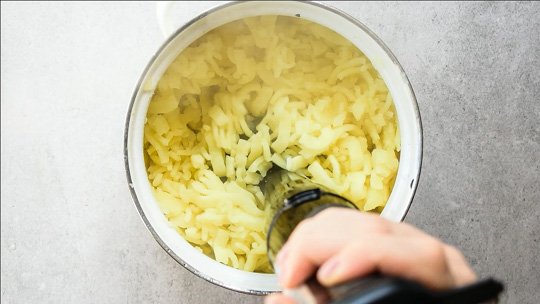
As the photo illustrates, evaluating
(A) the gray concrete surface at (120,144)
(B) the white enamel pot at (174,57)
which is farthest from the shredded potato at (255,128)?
(A) the gray concrete surface at (120,144)


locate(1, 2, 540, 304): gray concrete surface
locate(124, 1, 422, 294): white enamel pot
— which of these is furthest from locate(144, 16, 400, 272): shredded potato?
locate(1, 2, 540, 304): gray concrete surface

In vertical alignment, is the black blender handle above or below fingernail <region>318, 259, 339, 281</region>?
above

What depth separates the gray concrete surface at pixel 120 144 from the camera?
740 mm

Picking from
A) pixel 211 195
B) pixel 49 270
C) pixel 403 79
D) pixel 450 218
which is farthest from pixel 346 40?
pixel 49 270

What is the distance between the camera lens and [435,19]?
2.49 feet

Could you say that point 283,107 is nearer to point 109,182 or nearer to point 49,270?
point 109,182

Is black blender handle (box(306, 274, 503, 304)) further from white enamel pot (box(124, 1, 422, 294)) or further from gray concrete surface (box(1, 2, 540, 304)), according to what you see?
gray concrete surface (box(1, 2, 540, 304))

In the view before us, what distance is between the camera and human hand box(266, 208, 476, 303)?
1.21ft

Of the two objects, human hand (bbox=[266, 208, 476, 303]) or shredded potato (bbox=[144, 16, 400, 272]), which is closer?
human hand (bbox=[266, 208, 476, 303])

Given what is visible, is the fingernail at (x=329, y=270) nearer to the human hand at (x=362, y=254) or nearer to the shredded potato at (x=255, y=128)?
the human hand at (x=362, y=254)

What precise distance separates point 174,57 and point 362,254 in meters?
0.27

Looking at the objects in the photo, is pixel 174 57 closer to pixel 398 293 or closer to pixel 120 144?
pixel 120 144

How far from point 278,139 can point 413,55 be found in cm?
24

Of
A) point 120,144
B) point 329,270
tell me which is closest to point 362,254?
point 329,270
